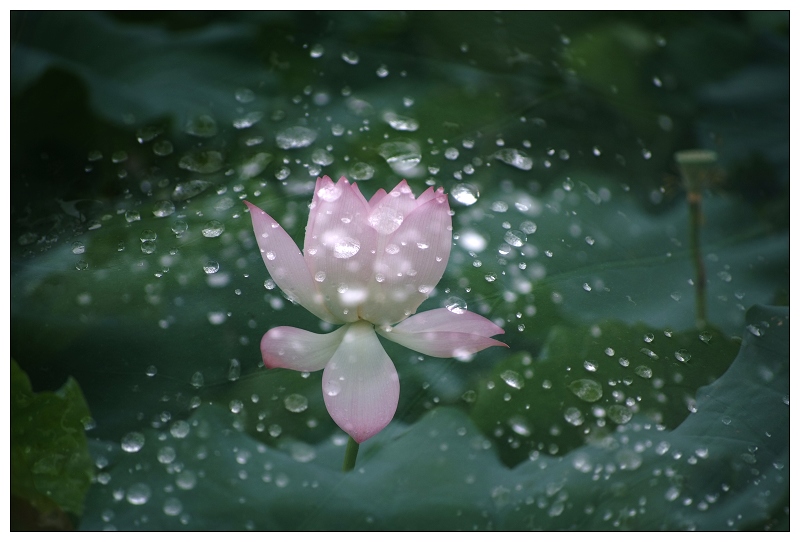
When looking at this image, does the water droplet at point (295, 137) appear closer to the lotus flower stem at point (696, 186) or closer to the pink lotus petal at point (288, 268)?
the pink lotus petal at point (288, 268)

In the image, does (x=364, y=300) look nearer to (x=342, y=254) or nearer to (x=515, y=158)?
(x=342, y=254)

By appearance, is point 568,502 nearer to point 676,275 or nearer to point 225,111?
point 676,275

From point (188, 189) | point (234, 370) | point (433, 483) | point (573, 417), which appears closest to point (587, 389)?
point (573, 417)

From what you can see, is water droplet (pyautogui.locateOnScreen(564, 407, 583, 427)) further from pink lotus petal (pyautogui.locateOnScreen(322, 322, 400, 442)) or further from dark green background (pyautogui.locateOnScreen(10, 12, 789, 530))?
pink lotus petal (pyautogui.locateOnScreen(322, 322, 400, 442))

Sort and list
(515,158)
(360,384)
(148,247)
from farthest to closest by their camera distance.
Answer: (515,158) < (148,247) < (360,384)

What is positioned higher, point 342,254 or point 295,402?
point 342,254

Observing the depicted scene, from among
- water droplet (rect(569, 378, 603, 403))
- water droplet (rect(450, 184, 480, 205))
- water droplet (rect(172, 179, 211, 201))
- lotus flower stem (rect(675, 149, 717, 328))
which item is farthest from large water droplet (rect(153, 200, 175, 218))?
lotus flower stem (rect(675, 149, 717, 328))

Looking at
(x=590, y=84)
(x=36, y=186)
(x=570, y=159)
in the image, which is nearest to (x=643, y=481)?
(x=570, y=159)

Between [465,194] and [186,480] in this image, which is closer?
[186,480]
